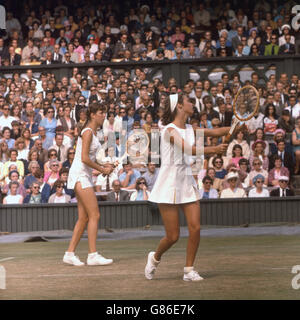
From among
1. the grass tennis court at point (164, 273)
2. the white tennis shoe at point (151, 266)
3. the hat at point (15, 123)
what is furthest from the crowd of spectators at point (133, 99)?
the white tennis shoe at point (151, 266)

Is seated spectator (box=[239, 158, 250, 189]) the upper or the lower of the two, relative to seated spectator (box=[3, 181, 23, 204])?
upper

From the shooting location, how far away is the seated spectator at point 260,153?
13.6m

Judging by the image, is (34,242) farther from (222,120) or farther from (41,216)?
(222,120)

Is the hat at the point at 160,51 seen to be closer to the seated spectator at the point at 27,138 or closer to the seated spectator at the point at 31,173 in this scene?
the seated spectator at the point at 27,138

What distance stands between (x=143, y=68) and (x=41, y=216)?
174 inches

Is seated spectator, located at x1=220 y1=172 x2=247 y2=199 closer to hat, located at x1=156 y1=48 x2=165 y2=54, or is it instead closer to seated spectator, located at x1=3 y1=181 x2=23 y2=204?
seated spectator, located at x1=3 y1=181 x2=23 y2=204

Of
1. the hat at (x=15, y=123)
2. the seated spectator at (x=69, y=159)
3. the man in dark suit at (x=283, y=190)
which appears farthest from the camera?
the hat at (x=15, y=123)

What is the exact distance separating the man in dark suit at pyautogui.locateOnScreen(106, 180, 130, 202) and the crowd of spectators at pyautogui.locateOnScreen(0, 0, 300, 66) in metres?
4.06

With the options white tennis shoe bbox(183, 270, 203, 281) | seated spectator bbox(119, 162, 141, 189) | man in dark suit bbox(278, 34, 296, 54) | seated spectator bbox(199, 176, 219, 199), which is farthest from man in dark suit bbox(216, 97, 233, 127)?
white tennis shoe bbox(183, 270, 203, 281)

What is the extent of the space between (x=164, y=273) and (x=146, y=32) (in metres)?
10.8

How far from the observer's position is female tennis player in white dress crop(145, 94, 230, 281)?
6332 millimetres

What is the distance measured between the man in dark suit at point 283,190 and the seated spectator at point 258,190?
0.43 feet

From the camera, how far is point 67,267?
8.06 metres
